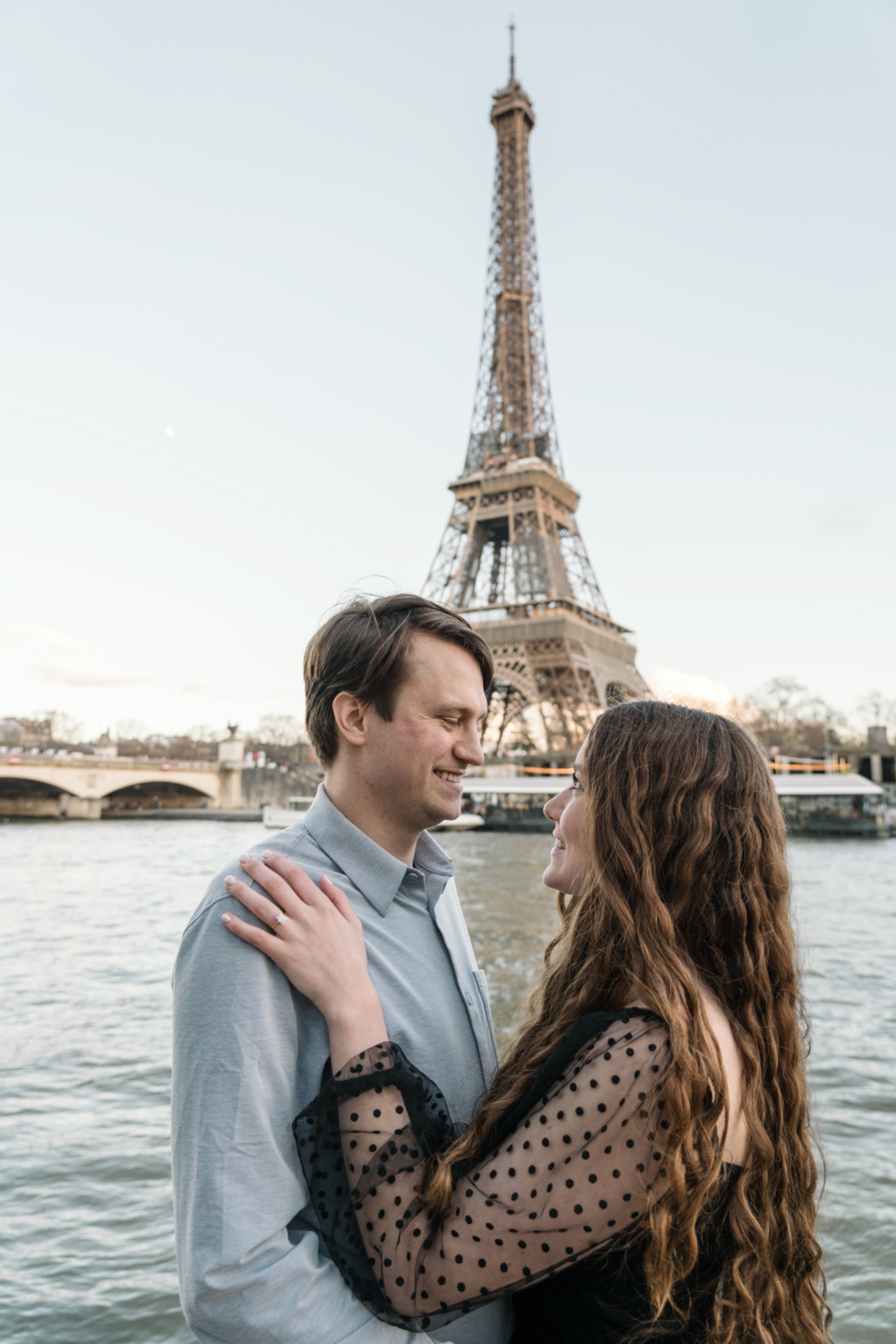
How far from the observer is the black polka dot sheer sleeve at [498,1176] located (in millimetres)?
1198

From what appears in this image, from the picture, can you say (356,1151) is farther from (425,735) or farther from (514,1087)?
(425,735)

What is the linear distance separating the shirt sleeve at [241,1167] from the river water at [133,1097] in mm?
1276

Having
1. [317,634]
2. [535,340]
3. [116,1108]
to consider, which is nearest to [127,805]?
[535,340]


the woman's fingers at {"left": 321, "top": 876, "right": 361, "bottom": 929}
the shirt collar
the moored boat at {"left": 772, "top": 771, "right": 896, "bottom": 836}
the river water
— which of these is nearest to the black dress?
the woman's fingers at {"left": 321, "top": 876, "right": 361, "bottom": 929}

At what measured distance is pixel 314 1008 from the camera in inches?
53.5

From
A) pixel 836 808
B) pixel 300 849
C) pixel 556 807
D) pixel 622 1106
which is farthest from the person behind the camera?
pixel 836 808

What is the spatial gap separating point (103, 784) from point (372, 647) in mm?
45705

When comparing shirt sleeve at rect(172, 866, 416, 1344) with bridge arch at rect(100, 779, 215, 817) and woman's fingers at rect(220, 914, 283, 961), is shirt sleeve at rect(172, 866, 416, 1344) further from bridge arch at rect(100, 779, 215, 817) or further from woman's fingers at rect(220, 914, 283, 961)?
bridge arch at rect(100, 779, 215, 817)

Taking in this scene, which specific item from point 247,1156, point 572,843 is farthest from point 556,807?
point 247,1156

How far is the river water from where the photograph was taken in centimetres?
372

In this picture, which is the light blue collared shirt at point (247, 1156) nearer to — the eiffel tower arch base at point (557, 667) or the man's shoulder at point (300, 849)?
the man's shoulder at point (300, 849)

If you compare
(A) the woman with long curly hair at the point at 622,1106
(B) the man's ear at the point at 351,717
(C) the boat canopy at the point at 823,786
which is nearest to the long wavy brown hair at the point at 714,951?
(A) the woman with long curly hair at the point at 622,1106

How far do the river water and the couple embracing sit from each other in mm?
745

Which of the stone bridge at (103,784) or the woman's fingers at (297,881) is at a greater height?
the woman's fingers at (297,881)
